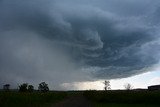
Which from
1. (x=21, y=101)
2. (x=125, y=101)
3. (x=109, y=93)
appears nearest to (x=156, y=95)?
(x=125, y=101)

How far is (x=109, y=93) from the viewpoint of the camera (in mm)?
99438

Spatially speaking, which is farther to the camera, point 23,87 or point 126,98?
point 23,87

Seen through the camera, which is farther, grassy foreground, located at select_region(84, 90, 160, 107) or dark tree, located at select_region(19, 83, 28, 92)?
dark tree, located at select_region(19, 83, 28, 92)

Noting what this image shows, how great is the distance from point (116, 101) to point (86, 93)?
60.7ft

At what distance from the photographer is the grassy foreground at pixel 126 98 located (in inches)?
3405

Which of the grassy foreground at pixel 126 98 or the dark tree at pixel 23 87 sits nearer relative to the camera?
the grassy foreground at pixel 126 98

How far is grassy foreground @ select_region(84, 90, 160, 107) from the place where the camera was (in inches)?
3405

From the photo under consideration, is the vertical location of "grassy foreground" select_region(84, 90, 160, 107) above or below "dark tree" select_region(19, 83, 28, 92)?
below

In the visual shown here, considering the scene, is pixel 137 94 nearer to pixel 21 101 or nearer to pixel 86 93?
pixel 86 93

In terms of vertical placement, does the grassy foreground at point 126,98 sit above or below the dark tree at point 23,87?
below

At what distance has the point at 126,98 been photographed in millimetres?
94125

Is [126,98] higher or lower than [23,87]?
lower

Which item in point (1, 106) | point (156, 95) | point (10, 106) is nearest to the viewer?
point (1, 106)

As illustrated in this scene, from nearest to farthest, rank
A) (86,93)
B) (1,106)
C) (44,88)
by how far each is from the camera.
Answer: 1. (1,106)
2. (86,93)
3. (44,88)
